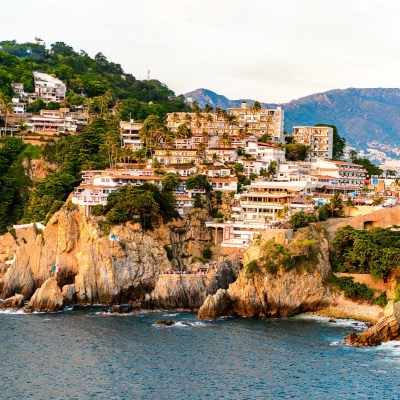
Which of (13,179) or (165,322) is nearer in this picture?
(165,322)

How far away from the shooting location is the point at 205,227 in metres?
70.7

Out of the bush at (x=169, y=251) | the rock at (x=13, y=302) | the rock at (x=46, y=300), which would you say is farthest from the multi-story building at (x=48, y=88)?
the rock at (x=46, y=300)

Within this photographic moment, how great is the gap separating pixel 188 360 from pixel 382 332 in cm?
1367

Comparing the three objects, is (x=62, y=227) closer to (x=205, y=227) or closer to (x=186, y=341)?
(x=205, y=227)

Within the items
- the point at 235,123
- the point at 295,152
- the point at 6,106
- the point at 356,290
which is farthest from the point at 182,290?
the point at 6,106

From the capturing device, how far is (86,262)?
63250 mm

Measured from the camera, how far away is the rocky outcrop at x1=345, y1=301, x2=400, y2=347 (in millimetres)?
49688

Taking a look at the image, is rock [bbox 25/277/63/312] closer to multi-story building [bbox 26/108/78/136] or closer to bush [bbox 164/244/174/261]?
bush [bbox 164/244/174/261]

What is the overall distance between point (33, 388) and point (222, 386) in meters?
10.1

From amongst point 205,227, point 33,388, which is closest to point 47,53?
point 205,227

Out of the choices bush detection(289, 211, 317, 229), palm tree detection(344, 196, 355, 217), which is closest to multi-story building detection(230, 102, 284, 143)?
palm tree detection(344, 196, 355, 217)

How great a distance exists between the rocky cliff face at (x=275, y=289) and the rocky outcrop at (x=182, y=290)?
224 cm

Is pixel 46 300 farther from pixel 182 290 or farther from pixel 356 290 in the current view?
pixel 356 290

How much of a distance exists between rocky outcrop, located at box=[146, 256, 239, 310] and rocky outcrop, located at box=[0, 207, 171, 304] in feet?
9.08
